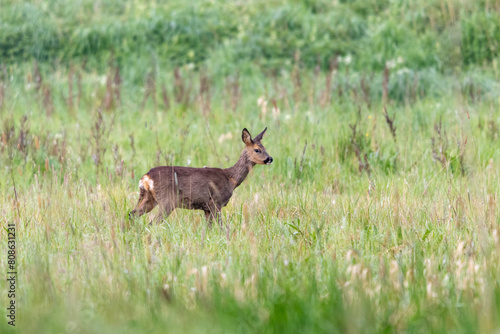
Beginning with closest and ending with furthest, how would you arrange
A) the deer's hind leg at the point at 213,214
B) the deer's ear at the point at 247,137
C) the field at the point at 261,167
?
the field at the point at 261,167 < the deer's hind leg at the point at 213,214 < the deer's ear at the point at 247,137

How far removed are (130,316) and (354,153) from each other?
4.09m

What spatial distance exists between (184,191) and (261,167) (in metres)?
1.78

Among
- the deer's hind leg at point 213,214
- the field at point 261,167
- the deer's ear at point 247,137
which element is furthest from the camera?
the deer's ear at point 247,137

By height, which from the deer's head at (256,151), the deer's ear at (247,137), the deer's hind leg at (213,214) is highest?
the deer's ear at (247,137)

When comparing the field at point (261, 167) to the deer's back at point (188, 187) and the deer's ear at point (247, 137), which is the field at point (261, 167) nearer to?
the deer's back at point (188, 187)

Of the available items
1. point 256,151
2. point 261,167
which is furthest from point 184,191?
point 261,167

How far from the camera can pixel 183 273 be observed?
143 inches

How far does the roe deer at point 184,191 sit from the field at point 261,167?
0.45 ft

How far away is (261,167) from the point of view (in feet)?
21.6

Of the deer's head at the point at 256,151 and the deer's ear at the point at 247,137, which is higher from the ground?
the deer's ear at the point at 247,137

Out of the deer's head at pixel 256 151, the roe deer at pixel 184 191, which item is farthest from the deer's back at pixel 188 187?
the deer's head at pixel 256 151

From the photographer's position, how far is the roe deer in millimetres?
4848

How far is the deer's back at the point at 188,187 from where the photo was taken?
4852 mm

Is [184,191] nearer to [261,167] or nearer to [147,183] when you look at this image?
[147,183]
